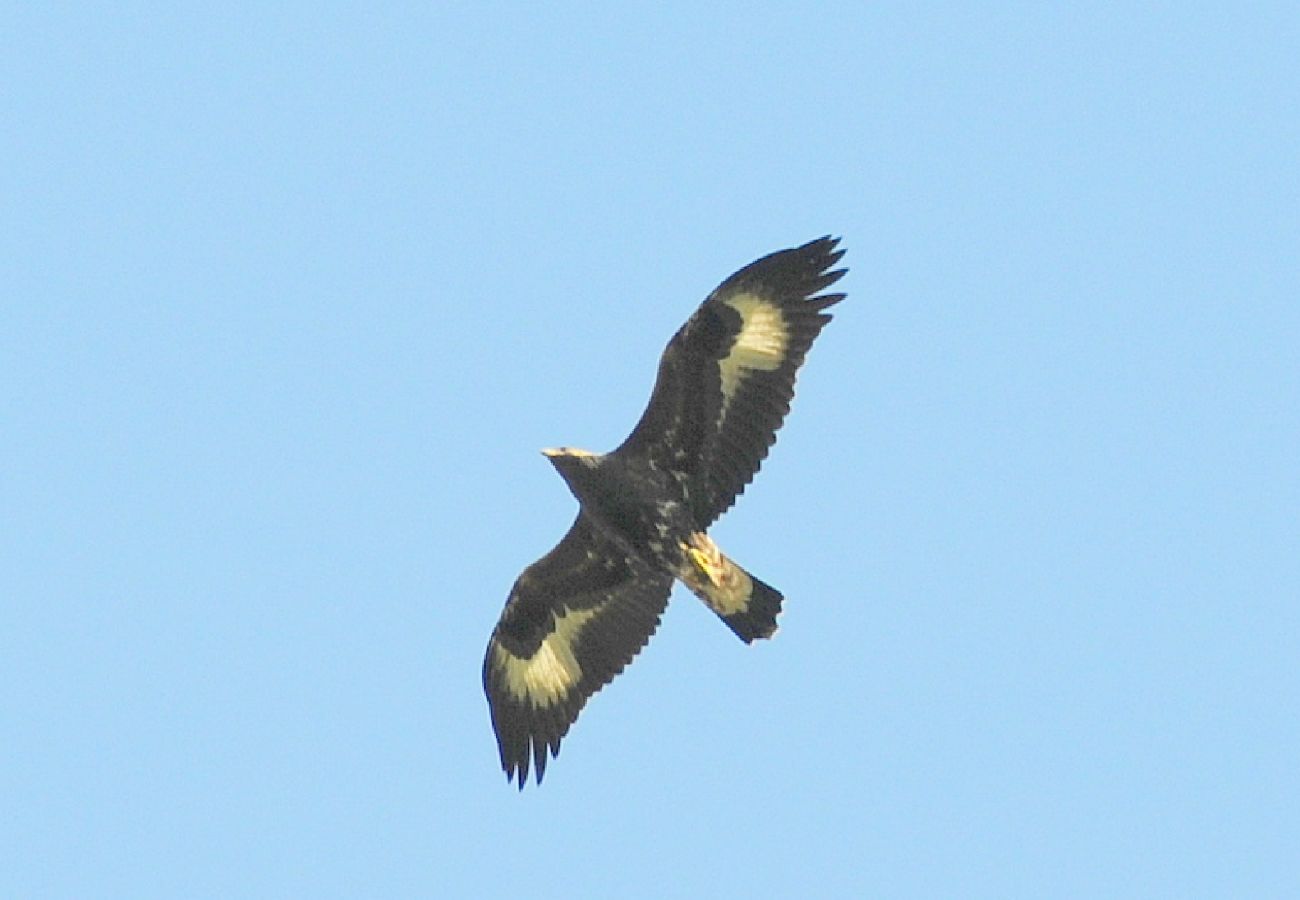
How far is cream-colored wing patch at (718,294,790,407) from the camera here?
1862 cm

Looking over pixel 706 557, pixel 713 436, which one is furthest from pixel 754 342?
pixel 706 557

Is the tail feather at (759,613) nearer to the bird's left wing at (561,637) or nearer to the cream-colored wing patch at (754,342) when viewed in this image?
the bird's left wing at (561,637)

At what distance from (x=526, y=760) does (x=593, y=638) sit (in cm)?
129

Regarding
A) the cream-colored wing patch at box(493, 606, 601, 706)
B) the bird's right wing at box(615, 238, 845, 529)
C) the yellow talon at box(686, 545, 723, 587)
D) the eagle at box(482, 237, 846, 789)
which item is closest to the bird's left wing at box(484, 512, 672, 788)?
the cream-colored wing patch at box(493, 606, 601, 706)

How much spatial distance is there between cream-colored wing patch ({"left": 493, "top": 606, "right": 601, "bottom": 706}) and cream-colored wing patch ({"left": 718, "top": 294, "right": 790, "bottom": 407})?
9.05 feet

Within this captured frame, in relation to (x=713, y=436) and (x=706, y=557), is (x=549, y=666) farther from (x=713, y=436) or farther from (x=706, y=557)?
(x=713, y=436)

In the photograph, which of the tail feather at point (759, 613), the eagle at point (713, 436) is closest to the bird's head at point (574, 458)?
the eagle at point (713, 436)

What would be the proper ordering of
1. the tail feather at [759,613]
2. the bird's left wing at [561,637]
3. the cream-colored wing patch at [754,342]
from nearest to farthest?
1. the cream-colored wing patch at [754,342]
2. the tail feather at [759,613]
3. the bird's left wing at [561,637]

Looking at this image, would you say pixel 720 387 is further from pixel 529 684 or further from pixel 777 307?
pixel 529 684

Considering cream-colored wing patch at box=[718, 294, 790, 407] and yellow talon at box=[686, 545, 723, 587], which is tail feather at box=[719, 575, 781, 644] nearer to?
yellow talon at box=[686, 545, 723, 587]

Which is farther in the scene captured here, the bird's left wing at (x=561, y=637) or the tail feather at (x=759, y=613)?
the bird's left wing at (x=561, y=637)

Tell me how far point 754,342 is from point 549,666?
3.72 m

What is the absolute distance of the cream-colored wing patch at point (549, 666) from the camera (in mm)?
20469

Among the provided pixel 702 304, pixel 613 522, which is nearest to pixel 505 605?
pixel 613 522
